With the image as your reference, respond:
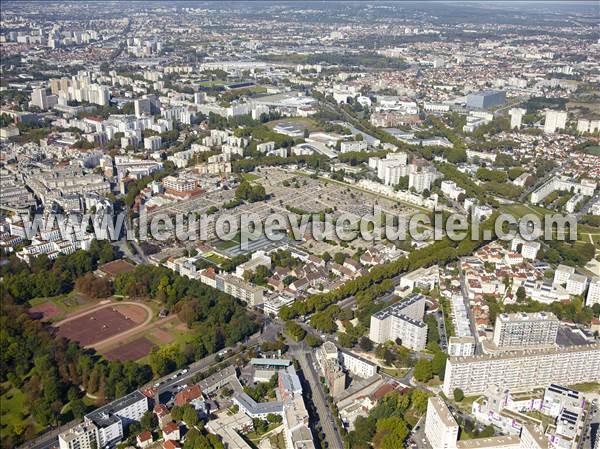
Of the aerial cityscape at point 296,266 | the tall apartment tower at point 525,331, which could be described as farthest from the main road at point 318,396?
the tall apartment tower at point 525,331

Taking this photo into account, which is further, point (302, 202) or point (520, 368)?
point (302, 202)

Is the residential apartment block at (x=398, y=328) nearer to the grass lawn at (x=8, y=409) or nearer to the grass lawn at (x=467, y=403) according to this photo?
the grass lawn at (x=467, y=403)

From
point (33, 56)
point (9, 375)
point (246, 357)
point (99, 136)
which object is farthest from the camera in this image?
point (33, 56)

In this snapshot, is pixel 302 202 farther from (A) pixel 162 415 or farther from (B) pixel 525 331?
(A) pixel 162 415

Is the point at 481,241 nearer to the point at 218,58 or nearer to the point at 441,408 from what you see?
the point at 441,408

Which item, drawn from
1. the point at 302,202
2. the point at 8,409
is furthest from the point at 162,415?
the point at 302,202

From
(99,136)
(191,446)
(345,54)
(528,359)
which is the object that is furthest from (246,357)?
(345,54)
